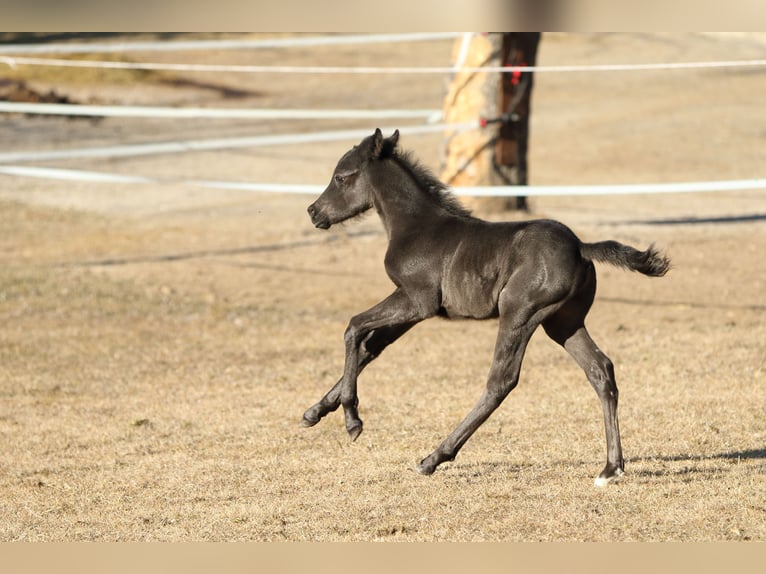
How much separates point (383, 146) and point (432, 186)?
0.37m

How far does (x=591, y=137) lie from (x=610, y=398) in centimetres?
1753

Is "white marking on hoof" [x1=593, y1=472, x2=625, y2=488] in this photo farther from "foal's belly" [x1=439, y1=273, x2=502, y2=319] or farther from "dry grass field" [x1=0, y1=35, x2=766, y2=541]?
"foal's belly" [x1=439, y1=273, x2=502, y2=319]

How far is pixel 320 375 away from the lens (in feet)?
32.9

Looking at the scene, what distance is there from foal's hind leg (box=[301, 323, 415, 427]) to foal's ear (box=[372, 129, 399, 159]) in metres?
1.00

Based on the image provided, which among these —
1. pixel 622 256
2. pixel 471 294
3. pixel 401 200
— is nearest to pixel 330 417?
pixel 401 200

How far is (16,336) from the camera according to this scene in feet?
37.7

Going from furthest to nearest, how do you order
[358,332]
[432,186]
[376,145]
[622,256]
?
[432,186], [376,145], [358,332], [622,256]

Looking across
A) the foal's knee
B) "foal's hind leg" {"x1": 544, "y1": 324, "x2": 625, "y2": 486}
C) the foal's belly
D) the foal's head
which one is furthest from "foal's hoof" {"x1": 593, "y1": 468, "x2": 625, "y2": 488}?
the foal's head

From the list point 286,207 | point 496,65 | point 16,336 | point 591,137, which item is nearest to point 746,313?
point 496,65

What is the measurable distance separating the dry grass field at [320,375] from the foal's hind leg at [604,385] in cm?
13

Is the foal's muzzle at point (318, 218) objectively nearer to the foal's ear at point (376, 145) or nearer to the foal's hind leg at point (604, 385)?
the foal's ear at point (376, 145)

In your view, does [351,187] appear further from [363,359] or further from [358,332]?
[363,359]

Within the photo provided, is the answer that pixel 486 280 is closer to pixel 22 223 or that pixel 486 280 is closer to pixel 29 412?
pixel 29 412

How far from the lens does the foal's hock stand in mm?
6285
